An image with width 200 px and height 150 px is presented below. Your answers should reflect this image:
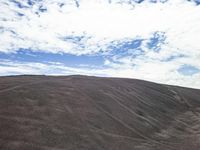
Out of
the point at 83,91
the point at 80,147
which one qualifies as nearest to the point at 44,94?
the point at 83,91

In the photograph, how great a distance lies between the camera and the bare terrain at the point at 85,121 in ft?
67.3

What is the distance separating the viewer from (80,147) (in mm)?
20234

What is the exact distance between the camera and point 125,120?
30141mm

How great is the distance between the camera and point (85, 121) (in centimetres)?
2581

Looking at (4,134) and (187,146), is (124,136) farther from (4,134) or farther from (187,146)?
(4,134)

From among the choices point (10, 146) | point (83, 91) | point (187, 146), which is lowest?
point (187, 146)

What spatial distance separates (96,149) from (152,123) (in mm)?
14366

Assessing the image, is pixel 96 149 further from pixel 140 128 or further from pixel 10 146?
pixel 140 128

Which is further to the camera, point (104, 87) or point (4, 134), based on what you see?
point (104, 87)

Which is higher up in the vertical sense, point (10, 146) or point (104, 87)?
point (104, 87)

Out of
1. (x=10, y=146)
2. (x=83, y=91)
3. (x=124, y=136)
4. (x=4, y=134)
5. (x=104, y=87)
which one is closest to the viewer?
(x=10, y=146)

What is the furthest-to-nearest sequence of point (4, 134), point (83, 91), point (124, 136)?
point (83, 91) → point (124, 136) → point (4, 134)

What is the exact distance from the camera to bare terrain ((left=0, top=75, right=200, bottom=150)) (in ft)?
67.3

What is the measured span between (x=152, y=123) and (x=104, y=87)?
11.8 metres
